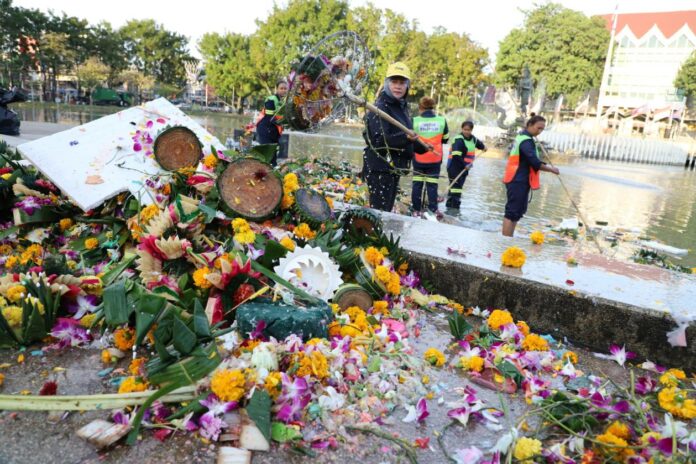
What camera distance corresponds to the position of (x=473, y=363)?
2.54 meters

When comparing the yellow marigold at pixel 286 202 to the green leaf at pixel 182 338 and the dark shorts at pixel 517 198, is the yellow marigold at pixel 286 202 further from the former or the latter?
the dark shorts at pixel 517 198

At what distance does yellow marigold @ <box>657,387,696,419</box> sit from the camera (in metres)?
2.19

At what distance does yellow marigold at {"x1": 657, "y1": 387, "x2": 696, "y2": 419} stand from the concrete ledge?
1.83ft

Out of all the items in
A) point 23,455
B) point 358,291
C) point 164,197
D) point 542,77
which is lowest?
point 23,455

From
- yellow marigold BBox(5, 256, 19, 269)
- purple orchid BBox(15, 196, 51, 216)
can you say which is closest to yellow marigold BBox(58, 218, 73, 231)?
purple orchid BBox(15, 196, 51, 216)

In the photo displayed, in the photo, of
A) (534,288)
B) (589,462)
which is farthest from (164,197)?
(589,462)

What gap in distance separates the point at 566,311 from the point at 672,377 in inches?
26.1

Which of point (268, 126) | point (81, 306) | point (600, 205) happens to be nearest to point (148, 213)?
point (81, 306)

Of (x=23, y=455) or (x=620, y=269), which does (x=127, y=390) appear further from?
(x=620, y=269)

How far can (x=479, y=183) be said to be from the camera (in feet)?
40.4

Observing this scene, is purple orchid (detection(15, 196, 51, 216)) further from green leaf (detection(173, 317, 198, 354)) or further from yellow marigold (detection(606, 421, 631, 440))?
yellow marigold (detection(606, 421, 631, 440))

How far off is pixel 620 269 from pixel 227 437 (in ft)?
10.1

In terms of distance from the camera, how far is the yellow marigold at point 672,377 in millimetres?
2496

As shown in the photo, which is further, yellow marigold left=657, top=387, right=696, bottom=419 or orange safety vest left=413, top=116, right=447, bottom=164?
orange safety vest left=413, top=116, right=447, bottom=164
